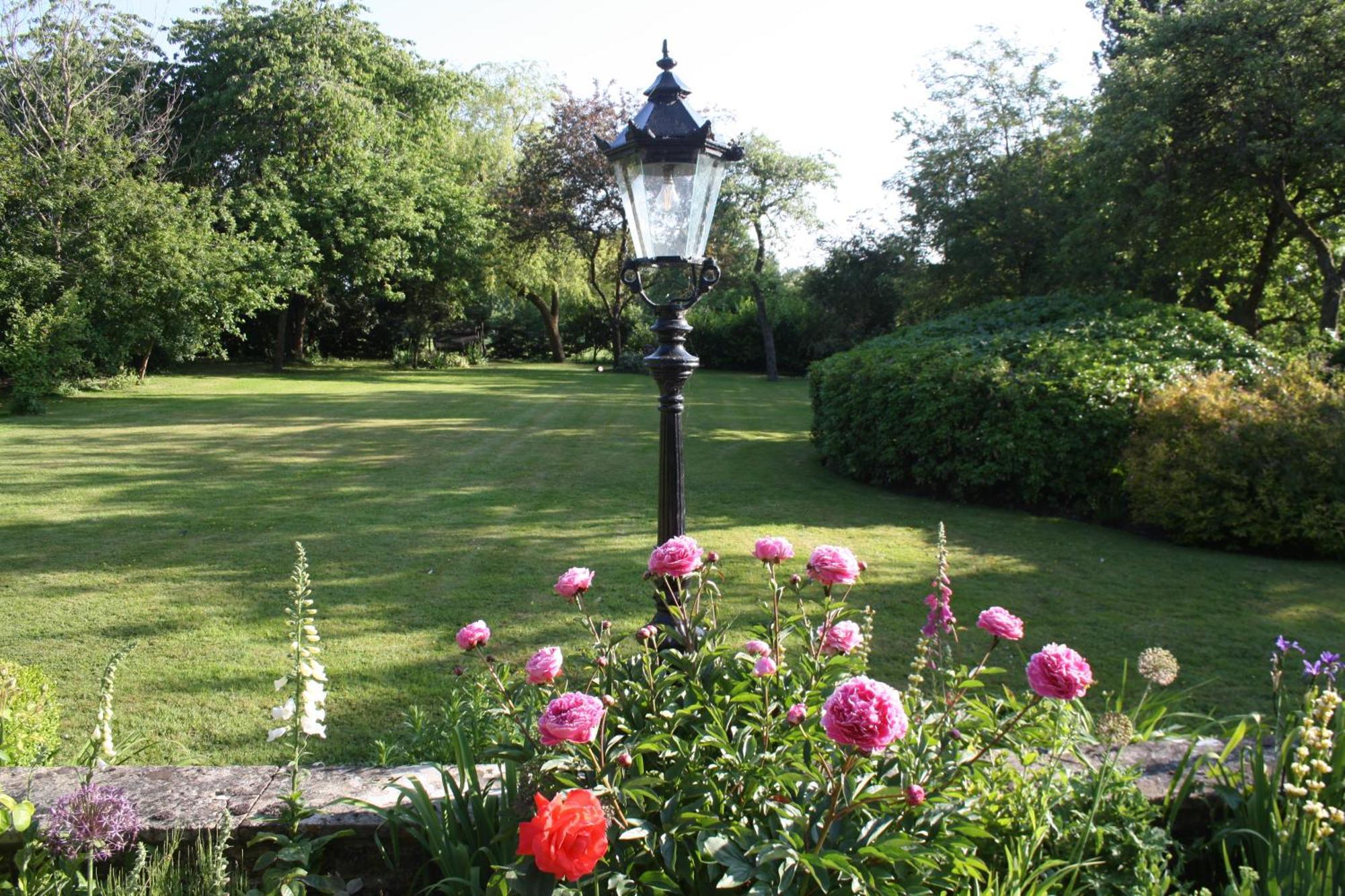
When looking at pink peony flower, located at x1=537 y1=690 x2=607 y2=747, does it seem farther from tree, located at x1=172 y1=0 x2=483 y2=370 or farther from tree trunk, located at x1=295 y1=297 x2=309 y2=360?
tree trunk, located at x1=295 y1=297 x2=309 y2=360

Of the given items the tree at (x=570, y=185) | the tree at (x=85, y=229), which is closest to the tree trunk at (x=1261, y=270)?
the tree at (x=570, y=185)

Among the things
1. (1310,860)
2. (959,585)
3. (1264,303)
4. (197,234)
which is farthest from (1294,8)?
(197,234)

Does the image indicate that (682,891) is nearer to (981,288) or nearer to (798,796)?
(798,796)

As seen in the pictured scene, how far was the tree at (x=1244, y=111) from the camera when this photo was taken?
11.0 metres

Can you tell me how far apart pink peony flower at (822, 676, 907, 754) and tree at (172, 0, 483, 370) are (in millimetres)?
20881

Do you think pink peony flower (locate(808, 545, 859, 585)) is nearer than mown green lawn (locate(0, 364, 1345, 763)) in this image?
Yes

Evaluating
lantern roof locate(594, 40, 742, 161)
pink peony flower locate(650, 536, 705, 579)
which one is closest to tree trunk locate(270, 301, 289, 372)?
lantern roof locate(594, 40, 742, 161)

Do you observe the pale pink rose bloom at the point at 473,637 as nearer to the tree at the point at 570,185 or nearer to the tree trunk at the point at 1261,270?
the tree trunk at the point at 1261,270

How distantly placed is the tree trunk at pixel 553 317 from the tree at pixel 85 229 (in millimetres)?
15195

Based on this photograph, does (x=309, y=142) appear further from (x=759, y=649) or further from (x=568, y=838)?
(x=568, y=838)

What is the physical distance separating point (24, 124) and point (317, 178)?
21.9 ft

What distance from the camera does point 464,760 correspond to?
222 centimetres

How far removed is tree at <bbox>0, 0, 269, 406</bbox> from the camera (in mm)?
14906

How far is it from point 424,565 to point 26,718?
10.7 ft
